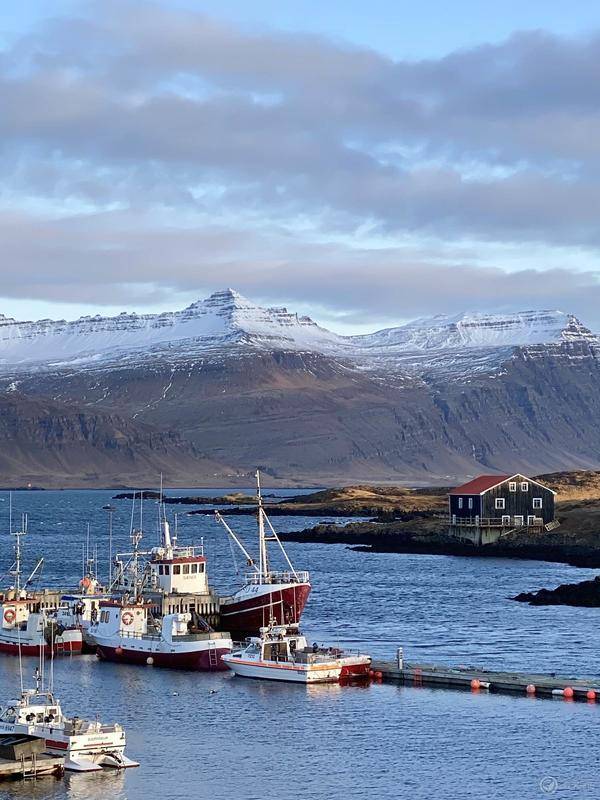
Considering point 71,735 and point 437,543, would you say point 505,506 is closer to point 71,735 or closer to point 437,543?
point 437,543

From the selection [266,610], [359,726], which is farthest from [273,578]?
[359,726]

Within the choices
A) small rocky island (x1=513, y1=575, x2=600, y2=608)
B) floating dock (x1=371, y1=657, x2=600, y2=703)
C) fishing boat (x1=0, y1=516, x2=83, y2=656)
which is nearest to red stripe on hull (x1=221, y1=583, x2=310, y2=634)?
fishing boat (x1=0, y1=516, x2=83, y2=656)

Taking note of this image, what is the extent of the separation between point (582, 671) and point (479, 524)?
8111cm

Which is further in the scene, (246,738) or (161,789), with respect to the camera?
(246,738)

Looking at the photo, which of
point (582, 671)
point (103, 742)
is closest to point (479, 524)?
point (582, 671)

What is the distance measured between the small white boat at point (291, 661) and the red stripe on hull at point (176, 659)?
1920mm

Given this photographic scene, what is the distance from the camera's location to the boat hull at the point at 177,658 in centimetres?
7944

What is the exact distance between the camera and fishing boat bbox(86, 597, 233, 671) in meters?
79.7

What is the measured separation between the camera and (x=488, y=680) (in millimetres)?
72375

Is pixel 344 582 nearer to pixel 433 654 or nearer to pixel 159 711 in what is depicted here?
pixel 433 654

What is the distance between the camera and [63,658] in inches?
3322

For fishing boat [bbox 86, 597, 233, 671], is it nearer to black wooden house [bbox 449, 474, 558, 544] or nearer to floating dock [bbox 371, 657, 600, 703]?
floating dock [bbox 371, 657, 600, 703]

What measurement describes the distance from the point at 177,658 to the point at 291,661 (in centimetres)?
784

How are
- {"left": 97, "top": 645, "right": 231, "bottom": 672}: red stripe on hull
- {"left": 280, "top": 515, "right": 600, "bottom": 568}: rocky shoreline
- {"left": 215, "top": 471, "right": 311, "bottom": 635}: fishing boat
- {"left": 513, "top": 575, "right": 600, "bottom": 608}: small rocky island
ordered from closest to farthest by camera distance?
1. {"left": 97, "top": 645, "right": 231, "bottom": 672}: red stripe on hull
2. {"left": 215, "top": 471, "right": 311, "bottom": 635}: fishing boat
3. {"left": 513, "top": 575, "right": 600, "bottom": 608}: small rocky island
4. {"left": 280, "top": 515, "right": 600, "bottom": 568}: rocky shoreline
